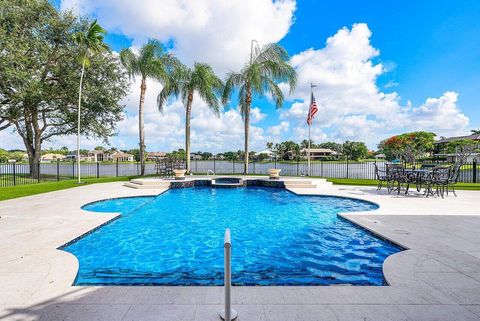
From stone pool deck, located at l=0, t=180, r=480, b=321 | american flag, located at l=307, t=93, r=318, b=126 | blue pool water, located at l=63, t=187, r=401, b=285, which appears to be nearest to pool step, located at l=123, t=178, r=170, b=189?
blue pool water, located at l=63, t=187, r=401, b=285

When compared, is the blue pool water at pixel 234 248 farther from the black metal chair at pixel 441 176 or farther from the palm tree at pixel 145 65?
the palm tree at pixel 145 65

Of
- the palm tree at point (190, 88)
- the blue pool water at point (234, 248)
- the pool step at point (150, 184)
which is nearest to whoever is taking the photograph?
the blue pool water at point (234, 248)

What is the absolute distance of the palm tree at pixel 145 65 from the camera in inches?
640

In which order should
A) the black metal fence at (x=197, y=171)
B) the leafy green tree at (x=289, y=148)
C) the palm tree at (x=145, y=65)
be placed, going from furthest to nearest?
the leafy green tree at (x=289, y=148)
the palm tree at (x=145, y=65)
the black metal fence at (x=197, y=171)

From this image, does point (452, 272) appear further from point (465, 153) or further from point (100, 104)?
point (100, 104)

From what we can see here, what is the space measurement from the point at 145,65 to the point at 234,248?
15.5 m

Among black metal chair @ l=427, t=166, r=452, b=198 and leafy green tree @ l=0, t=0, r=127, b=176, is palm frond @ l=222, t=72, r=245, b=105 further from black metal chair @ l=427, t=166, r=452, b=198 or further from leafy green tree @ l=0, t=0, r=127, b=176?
black metal chair @ l=427, t=166, r=452, b=198

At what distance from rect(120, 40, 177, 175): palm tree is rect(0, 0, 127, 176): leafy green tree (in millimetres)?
1887

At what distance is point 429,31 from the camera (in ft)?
38.8

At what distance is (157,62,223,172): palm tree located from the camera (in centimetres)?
1656

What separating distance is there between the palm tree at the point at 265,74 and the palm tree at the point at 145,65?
5304 millimetres

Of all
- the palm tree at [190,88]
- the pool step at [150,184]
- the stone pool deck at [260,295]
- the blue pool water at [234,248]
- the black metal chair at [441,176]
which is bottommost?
the blue pool water at [234,248]

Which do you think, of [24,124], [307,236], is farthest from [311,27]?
[24,124]

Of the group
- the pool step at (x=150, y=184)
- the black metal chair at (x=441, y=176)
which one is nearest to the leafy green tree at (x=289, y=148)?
the pool step at (x=150, y=184)
